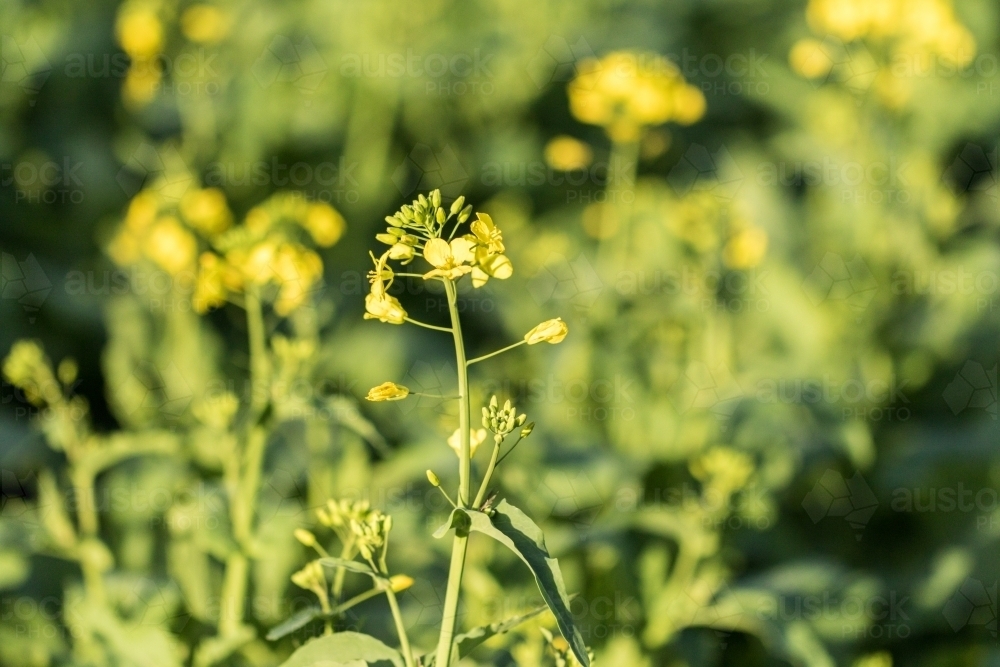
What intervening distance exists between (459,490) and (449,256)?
30 centimetres

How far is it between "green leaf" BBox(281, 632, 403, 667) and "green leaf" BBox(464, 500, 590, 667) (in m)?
0.24

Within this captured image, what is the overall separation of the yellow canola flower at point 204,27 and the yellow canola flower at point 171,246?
1.39 metres

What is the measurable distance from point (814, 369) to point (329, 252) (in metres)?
2.02

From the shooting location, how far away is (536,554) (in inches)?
48.0

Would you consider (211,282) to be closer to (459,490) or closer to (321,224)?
(321,224)

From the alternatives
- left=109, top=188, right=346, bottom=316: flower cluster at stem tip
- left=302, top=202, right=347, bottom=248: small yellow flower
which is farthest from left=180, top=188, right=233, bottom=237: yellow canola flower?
left=302, top=202, right=347, bottom=248: small yellow flower

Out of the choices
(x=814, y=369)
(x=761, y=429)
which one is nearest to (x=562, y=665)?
(x=761, y=429)

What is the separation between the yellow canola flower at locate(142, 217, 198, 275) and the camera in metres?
3.14

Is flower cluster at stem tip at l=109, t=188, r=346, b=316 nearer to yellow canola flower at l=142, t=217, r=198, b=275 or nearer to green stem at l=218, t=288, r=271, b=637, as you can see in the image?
yellow canola flower at l=142, t=217, r=198, b=275

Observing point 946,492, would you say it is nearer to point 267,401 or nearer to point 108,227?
point 267,401

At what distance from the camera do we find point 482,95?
4.89 metres

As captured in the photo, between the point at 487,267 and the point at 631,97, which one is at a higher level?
the point at 487,267

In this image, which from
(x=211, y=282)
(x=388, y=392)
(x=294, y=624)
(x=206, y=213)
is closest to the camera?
(x=388, y=392)

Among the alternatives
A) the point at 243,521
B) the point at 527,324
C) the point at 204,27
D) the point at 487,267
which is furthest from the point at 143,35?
the point at 487,267
